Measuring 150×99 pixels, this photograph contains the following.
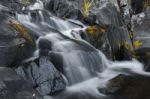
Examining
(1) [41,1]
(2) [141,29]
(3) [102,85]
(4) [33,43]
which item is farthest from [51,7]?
(3) [102,85]

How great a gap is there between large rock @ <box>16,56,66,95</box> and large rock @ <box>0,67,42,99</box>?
2.69 feet

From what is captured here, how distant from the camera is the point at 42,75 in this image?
11461 millimetres

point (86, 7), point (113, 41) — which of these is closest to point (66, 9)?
point (86, 7)

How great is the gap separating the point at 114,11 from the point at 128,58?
6.51 m

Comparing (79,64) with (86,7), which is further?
(86,7)

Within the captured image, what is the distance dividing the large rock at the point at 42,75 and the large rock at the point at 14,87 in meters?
0.82

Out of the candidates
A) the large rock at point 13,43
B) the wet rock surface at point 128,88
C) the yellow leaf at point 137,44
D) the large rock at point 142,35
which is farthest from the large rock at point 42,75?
the yellow leaf at point 137,44

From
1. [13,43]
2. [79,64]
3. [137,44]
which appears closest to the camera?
[13,43]

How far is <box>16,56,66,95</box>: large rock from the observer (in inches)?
447

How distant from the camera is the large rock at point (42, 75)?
11359mm

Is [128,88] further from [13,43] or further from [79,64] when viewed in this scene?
[13,43]

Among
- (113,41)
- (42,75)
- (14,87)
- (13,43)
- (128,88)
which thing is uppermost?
(13,43)

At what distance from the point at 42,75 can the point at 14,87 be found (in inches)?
72.8

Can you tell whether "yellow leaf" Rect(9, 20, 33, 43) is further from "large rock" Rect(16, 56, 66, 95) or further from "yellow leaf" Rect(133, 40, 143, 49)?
"yellow leaf" Rect(133, 40, 143, 49)
